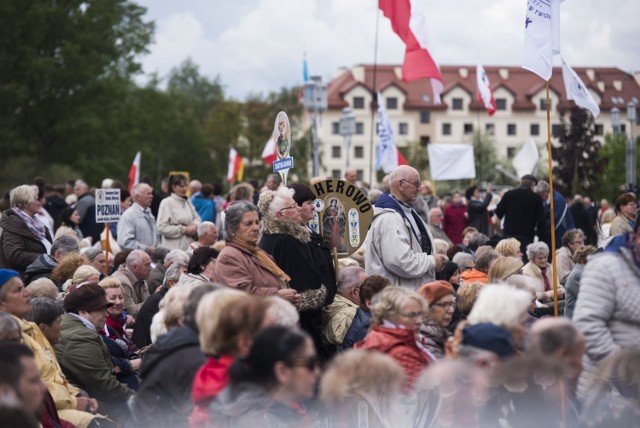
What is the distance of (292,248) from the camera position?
325 inches

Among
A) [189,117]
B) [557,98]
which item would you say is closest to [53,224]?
[189,117]

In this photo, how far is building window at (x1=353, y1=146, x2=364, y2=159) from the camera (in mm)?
109938

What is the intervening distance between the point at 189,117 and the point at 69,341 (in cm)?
7484

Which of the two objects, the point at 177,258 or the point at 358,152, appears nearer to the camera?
the point at 177,258

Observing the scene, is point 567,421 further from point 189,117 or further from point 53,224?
point 189,117

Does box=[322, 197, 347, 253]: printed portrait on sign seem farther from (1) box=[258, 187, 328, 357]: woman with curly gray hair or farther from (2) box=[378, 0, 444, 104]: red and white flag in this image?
(2) box=[378, 0, 444, 104]: red and white flag

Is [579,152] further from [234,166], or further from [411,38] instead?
[411,38]

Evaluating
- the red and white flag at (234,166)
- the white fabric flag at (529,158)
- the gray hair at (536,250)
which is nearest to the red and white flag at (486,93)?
the white fabric flag at (529,158)

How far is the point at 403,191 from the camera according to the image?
8.96 m

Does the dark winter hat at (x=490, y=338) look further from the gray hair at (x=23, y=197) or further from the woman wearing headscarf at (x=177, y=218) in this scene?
the woman wearing headscarf at (x=177, y=218)

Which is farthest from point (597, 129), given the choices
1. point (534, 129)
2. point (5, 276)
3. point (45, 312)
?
point (5, 276)

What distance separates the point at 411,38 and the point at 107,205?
5.39 m

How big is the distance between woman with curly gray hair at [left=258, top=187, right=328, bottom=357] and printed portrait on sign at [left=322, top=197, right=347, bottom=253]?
4.25 feet

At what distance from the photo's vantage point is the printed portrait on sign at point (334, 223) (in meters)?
9.61
